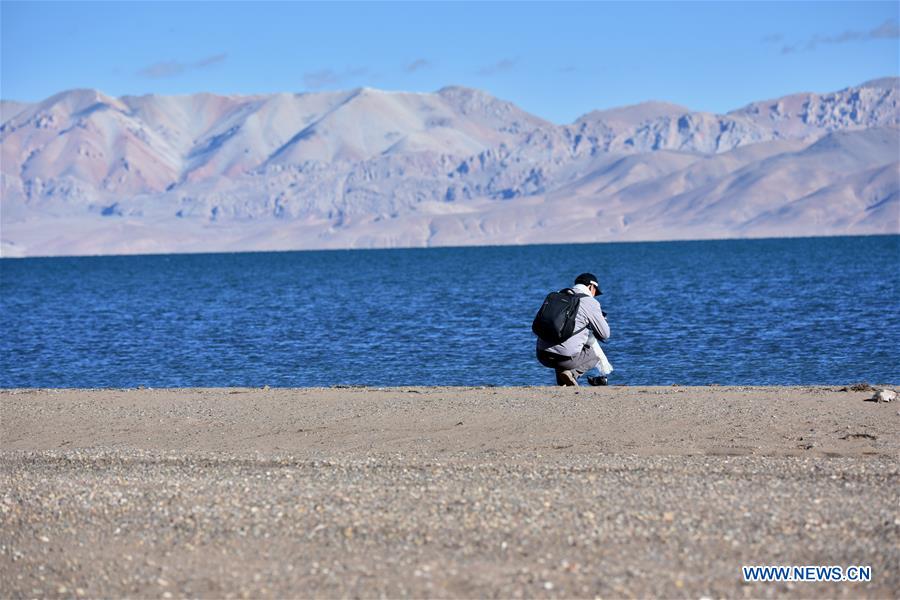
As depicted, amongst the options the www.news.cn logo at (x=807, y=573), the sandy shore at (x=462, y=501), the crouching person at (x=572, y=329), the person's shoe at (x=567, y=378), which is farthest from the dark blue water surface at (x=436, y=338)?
the www.news.cn logo at (x=807, y=573)

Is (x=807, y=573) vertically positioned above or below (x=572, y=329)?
below

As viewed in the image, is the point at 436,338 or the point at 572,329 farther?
the point at 436,338

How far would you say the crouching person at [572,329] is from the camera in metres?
16.6

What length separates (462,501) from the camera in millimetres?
9781

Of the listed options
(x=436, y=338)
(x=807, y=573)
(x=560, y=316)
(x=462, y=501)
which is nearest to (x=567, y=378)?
(x=560, y=316)

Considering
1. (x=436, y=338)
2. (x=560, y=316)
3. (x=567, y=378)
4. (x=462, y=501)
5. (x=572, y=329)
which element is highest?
(x=560, y=316)

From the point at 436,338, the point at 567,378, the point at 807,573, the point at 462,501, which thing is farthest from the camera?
the point at 436,338

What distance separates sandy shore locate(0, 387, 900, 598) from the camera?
8.11 m

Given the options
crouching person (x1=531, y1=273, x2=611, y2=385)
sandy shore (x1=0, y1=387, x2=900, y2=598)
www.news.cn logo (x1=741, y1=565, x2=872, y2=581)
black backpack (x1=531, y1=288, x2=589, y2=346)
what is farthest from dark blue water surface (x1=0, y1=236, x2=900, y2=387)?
www.news.cn logo (x1=741, y1=565, x2=872, y2=581)

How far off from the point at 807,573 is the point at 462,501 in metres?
2.83

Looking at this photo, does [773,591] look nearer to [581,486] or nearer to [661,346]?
[581,486]

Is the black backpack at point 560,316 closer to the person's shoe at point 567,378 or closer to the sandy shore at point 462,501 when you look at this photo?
the person's shoe at point 567,378

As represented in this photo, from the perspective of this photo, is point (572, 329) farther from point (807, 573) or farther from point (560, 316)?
point (807, 573)

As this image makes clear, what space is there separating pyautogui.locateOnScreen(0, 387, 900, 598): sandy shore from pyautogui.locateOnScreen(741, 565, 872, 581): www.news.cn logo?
0.26ft
